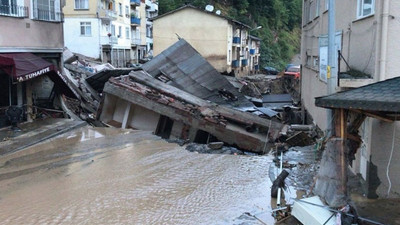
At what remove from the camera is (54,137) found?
603 inches

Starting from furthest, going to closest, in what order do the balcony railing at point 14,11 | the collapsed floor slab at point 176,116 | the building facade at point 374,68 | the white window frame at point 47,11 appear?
the white window frame at point 47,11 → the collapsed floor slab at point 176,116 → the balcony railing at point 14,11 → the building facade at point 374,68

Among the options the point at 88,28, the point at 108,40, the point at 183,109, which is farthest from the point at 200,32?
the point at 183,109

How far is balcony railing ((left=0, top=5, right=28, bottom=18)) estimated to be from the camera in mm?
15898

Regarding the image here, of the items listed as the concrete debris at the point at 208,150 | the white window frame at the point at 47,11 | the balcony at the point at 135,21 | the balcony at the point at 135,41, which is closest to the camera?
the concrete debris at the point at 208,150

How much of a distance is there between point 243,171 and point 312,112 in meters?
7.78

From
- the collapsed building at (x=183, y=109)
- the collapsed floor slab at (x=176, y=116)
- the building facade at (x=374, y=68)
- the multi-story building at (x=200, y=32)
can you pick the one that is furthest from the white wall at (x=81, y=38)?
the building facade at (x=374, y=68)

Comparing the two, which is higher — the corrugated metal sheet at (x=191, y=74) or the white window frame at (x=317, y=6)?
the white window frame at (x=317, y=6)

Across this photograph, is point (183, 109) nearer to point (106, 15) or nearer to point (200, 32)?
point (200, 32)

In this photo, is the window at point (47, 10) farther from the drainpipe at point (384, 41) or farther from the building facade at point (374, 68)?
the drainpipe at point (384, 41)

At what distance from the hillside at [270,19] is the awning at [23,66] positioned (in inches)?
1626

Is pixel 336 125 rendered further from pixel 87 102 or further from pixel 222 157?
pixel 87 102

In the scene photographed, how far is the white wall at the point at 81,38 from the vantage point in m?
43.9

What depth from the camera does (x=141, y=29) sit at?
200 feet

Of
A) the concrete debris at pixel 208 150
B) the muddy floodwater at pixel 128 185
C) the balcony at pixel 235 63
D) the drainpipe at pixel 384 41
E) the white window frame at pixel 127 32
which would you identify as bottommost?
the concrete debris at pixel 208 150
